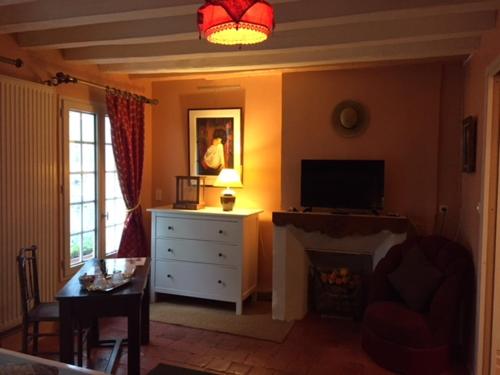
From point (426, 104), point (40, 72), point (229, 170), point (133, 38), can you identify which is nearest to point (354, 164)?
point (426, 104)

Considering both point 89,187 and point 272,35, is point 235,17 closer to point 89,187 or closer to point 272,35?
point 272,35

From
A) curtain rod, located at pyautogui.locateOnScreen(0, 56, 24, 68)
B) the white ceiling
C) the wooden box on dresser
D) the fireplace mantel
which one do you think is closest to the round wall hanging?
the white ceiling

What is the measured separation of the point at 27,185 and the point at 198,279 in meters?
1.84

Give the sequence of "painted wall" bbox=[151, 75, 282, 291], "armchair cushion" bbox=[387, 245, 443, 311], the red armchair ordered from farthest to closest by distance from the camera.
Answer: "painted wall" bbox=[151, 75, 282, 291], "armchair cushion" bbox=[387, 245, 443, 311], the red armchair

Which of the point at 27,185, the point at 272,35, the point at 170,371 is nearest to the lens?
the point at 170,371

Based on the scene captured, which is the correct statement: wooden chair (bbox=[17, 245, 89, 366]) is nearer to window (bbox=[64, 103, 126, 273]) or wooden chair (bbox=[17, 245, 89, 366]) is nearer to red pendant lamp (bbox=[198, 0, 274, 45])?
window (bbox=[64, 103, 126, 273])

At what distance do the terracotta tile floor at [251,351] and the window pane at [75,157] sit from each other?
4.75ft

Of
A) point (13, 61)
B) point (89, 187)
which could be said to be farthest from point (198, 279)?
point (13, 61)

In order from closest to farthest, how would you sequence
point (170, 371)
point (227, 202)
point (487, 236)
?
point (170, 371) < point (487, 236) < point (227, 202)

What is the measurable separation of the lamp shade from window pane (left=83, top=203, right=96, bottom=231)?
4.18 ft

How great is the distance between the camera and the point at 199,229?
4.34 metres

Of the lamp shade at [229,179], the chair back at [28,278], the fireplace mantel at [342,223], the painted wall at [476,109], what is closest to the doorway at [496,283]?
the painted wall at [476,109]

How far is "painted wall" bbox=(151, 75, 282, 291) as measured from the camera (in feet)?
15.1

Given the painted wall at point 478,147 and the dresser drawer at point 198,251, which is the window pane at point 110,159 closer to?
the dresser drawer at point 198,251
